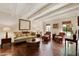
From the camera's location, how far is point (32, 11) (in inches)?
93.6

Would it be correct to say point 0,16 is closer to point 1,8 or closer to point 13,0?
point 1,8

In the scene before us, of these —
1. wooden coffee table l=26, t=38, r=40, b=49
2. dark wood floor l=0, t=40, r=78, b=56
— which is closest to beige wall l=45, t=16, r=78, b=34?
dark wood floor l=0, t=40, r=78, b=56

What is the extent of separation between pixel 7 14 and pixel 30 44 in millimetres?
762

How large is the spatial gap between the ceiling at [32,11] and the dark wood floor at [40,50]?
506mm

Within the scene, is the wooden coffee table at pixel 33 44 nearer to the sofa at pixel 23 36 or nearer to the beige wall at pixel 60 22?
the sofa at pixel 23 36

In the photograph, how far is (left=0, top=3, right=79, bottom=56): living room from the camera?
2.32 m

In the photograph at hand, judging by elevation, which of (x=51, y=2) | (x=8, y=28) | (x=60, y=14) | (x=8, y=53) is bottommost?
(x=8, y=53)

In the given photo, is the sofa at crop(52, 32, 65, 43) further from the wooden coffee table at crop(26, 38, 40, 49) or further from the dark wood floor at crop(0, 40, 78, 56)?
the wooden coffee table at crop(26, 38, 40, 49)

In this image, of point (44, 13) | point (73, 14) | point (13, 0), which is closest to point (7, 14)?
point (13, 0)

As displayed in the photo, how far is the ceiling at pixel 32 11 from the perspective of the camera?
91.4 inches

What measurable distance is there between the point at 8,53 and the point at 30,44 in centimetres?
48

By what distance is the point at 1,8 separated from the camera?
233 cm

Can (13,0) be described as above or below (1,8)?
above

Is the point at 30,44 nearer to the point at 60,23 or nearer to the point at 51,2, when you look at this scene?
the point at 60,23
